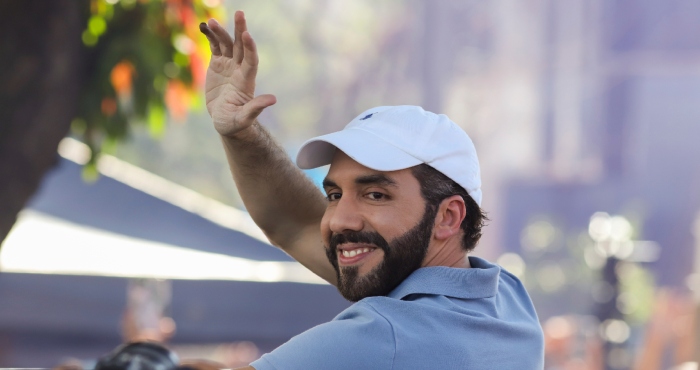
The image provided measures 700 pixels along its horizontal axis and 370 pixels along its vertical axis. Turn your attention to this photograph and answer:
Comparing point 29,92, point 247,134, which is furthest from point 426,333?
point 29,92

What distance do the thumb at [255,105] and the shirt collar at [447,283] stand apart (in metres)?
0.41

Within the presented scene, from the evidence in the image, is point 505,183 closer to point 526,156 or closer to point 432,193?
point 526,156

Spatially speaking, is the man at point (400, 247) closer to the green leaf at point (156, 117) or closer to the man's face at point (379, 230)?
the man's face at point (379, 230)

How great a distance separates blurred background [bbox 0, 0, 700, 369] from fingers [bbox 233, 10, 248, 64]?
4.29ft

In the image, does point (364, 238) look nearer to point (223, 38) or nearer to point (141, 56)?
point (223, 38)

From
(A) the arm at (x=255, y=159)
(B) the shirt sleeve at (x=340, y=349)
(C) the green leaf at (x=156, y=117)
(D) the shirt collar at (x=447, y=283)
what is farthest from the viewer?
(C) the green leaf at (x=156, y=117)

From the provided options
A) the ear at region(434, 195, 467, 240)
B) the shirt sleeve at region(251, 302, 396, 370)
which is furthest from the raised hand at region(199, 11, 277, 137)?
the shirt sleeve at region(251, 302, 396, 370)

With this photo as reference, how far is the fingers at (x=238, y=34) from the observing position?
1808 millimetres

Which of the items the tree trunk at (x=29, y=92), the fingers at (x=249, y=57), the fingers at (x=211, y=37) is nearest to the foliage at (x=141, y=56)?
the tree trunk at (x=29, y=92)

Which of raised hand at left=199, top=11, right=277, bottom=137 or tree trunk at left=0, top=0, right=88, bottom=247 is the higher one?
tree trunk at left=0, top=0, right=88, bottom=247

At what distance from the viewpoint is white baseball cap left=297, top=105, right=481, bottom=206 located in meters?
1.70

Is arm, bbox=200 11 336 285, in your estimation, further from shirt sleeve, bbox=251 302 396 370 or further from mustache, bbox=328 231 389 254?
shirt sleeve, bbox=251 302 396 370

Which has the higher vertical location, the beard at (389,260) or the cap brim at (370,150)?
the cap brim at (370,150)

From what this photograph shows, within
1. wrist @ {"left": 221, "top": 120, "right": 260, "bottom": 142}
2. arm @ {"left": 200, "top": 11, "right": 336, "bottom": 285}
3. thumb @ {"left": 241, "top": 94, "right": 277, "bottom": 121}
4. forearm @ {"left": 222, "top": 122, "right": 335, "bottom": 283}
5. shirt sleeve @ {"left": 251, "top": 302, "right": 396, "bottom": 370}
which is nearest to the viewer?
shirt sleeve @ {"left": 251, "top": 302, "right": 396, "bottom": 370}
